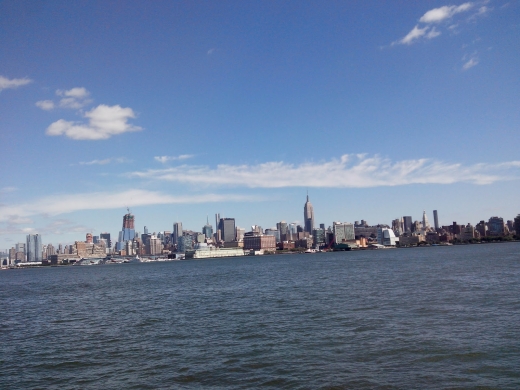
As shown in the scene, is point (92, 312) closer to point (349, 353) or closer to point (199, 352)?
point (199, 352)

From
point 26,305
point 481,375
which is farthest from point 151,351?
point 26,305

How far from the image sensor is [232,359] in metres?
19.8

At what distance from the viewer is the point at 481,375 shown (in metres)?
16.1

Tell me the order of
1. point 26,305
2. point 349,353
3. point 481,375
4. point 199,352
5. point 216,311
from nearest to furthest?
point 481,375
point 349,353
point 199,352
point 216,311
point 26,305

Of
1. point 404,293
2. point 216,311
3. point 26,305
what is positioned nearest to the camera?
point 216,311

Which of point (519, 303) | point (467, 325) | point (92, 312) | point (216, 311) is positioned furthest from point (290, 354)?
point (92, 312)

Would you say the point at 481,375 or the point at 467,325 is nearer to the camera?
the point at 481,375

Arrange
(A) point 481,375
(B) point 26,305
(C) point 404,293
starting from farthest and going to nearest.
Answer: (B) point 26,305 < (C) point 404,293 < (A) point 481,375

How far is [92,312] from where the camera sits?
39188mm

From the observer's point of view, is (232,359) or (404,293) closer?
(232,359)

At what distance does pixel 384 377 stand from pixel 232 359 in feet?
22.6

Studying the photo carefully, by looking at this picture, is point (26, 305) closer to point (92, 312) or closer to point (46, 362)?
point (92, 312)

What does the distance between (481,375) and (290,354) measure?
25.5 feet

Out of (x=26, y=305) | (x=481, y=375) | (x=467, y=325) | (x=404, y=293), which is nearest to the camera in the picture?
(x=481, y=375)
